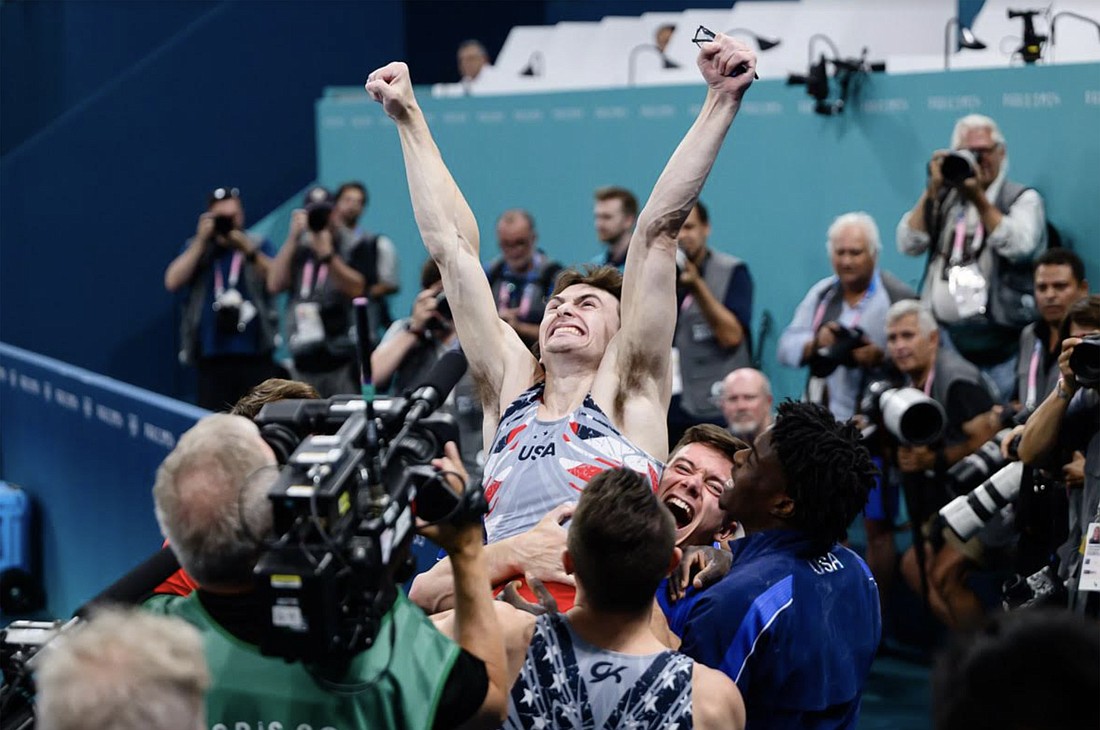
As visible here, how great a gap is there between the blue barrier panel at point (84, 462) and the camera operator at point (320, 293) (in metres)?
1.56

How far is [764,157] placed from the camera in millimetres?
9258

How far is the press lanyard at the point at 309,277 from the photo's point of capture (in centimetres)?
1029

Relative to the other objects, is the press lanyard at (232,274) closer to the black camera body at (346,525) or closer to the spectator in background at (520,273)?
the spectator in background at (520,273)

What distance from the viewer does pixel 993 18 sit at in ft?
32.3

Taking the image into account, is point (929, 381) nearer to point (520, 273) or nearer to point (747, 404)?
point (747, 404)

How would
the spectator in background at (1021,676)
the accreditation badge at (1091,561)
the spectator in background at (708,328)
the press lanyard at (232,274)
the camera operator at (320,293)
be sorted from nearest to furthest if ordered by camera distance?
the spectator in background at (1021,676) → the accreditation badge at (1091,561) → the spectator in background at (708,328) → the camera operator at (320,293) → the press lanyard at (232,274)

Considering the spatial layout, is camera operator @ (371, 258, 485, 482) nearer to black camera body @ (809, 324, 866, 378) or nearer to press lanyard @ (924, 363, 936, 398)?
black camera body @ (809, 324, 866, 378)

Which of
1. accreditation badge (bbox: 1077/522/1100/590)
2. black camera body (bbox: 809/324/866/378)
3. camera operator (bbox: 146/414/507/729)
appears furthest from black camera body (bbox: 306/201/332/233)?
camera operator (bbox: 146/414/507/729)

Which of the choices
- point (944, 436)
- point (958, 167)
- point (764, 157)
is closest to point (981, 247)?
point (958, 167)

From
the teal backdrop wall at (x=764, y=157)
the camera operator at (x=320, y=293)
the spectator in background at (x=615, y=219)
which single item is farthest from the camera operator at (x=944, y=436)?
the camera operator at (x=320, y=293)

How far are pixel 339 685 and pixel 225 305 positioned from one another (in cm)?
820

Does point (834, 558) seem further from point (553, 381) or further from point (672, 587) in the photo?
point (553, 381)

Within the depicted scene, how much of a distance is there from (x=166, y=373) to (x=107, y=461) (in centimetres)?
681

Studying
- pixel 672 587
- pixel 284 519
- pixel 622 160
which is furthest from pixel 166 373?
pixel 284 519
